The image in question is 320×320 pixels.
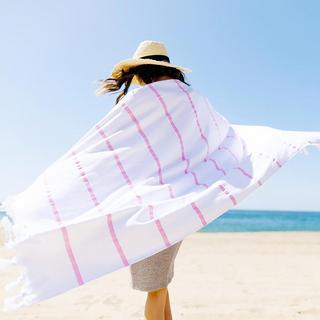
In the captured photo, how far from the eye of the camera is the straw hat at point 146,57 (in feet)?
7.66

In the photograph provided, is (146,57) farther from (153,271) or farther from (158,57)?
→ (153,271)

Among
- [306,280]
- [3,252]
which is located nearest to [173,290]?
[306,280]

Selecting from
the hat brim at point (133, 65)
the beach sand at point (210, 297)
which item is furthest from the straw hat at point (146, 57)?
the beach sand at point (210, 297)

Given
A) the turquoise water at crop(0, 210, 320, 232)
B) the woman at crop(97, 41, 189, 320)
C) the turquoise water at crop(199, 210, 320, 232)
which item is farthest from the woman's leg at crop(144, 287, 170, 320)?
the turquoise water at crop(199, 210, 320, 232)

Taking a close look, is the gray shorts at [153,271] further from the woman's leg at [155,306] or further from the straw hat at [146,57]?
the straw hat at [146,57]

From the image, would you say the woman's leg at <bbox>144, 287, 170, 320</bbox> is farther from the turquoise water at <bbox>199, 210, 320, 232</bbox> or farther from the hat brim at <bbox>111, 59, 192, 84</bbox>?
the turquoise water at <bbox>199, 210, 320, 232</bbox>

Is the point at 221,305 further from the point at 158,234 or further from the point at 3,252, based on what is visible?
the point at 3,252

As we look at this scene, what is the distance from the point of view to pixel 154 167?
2094 mm

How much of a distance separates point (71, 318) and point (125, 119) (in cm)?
216

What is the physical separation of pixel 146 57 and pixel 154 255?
3.81ft

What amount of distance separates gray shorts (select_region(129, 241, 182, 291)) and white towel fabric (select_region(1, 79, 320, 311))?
0.32 meters

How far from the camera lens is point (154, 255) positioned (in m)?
2.14

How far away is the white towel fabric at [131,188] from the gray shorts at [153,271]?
325mm

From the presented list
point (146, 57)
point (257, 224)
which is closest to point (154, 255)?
point (146, 57)
